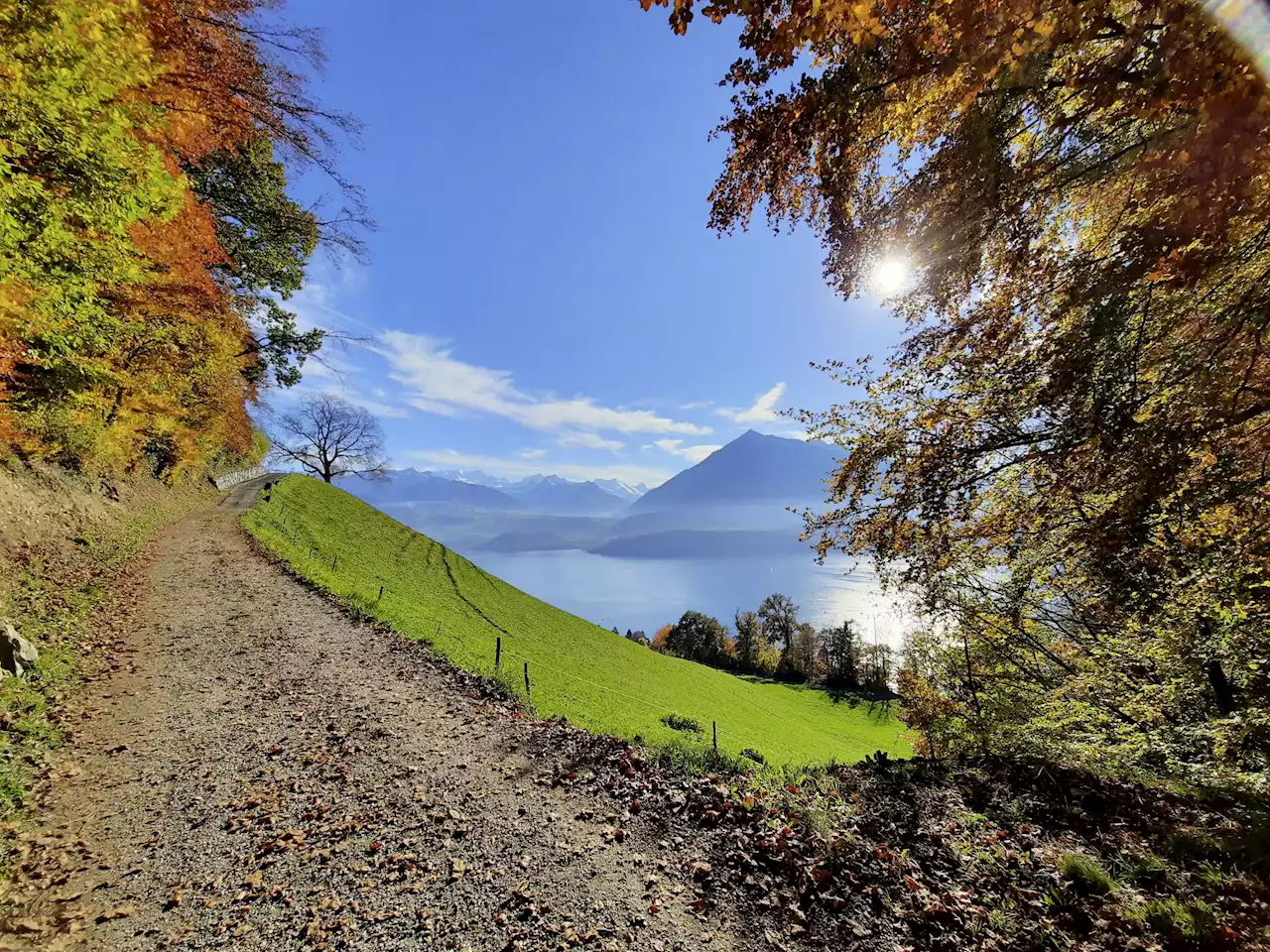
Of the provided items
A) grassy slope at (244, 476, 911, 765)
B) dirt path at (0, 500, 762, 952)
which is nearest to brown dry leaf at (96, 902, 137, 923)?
dirt path at (0, 500, 762, 952)

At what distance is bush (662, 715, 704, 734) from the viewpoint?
17497 mm

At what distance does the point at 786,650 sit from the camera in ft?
235

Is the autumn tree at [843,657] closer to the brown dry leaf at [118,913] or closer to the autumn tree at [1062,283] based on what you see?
the autumn tree at [1062,283]

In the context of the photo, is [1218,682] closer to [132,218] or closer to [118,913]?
[118,913]

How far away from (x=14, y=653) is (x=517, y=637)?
59.3 ft

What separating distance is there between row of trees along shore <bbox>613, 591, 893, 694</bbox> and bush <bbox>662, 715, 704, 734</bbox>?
52.4 metres

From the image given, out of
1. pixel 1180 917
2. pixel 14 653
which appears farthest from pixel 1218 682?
pixel 14 653

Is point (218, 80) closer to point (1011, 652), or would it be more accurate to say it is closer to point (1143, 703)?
point (1143, 703)

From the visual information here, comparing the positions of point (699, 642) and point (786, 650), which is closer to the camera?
point (786, 650)

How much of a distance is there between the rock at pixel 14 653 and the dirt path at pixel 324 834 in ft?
3.61

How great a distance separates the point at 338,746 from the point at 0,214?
916 centimetres

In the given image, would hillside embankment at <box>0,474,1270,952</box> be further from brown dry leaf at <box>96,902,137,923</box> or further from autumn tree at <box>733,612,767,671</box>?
autumn tree at <box>733,612,767,671</box>

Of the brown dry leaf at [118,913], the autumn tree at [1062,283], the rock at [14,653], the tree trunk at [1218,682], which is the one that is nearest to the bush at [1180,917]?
the autumn tree at [1062,283]

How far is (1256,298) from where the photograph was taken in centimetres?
434
